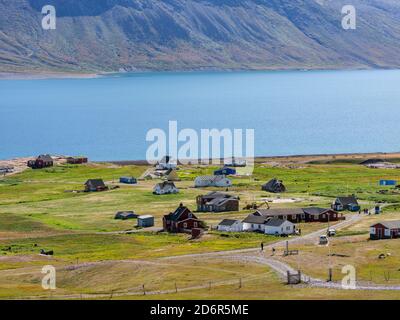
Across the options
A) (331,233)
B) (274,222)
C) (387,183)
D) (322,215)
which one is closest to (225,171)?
(387,183)

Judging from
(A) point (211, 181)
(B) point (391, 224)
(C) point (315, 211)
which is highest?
(A) point (211, 181)

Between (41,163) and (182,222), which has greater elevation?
(41,163)

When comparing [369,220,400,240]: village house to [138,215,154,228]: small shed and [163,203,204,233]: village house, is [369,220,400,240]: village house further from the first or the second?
[138,215,154,228]: small shed

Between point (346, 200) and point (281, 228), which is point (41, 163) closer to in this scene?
point (346, 200)

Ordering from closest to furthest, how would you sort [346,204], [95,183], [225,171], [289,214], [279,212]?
[279,212] → [289,214] → [346,204] → [95,183] → [225,171]
